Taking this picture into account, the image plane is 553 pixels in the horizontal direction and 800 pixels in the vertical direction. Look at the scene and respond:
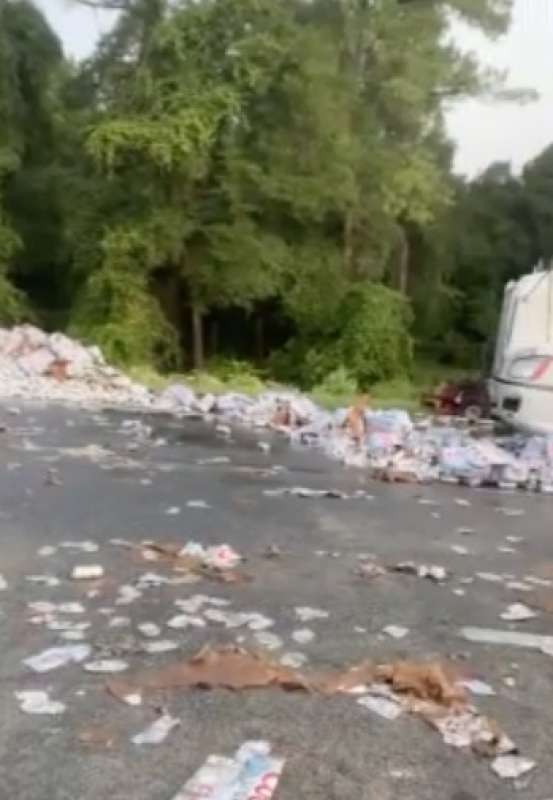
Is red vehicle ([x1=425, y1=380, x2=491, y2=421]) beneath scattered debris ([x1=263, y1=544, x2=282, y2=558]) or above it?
above

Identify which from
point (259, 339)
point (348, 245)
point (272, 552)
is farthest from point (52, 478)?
point (259, 339)

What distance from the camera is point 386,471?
813 centimetres

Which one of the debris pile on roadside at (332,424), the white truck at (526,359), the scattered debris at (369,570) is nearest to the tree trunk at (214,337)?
the debris pile on roadside at (332,424)

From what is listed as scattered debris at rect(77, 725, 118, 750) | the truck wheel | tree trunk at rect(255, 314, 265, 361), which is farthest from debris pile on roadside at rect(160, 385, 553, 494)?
tree trunk at rect(255, 314, 265, 361)

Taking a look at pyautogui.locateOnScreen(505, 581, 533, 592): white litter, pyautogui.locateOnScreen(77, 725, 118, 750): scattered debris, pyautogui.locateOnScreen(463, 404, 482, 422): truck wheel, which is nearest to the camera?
pyautogui.locateOnScreen(77, 725, 118, 750): scattered debris

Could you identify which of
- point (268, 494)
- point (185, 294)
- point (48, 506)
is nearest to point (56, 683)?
point (48, 506)

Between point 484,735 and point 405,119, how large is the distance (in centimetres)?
2036

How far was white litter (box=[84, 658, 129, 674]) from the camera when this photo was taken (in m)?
3.37

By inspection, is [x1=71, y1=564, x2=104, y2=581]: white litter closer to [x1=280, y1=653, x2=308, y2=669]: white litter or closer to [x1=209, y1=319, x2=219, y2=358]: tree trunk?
[x1=280, y1=653, x2=308, y2=669]: white litter

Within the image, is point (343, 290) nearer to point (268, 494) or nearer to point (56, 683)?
point (268, 494)

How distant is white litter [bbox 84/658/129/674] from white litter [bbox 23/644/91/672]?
53mm

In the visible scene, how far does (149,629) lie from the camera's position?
381cm

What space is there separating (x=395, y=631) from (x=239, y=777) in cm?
135

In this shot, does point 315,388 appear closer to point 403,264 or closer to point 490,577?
point 403,264
